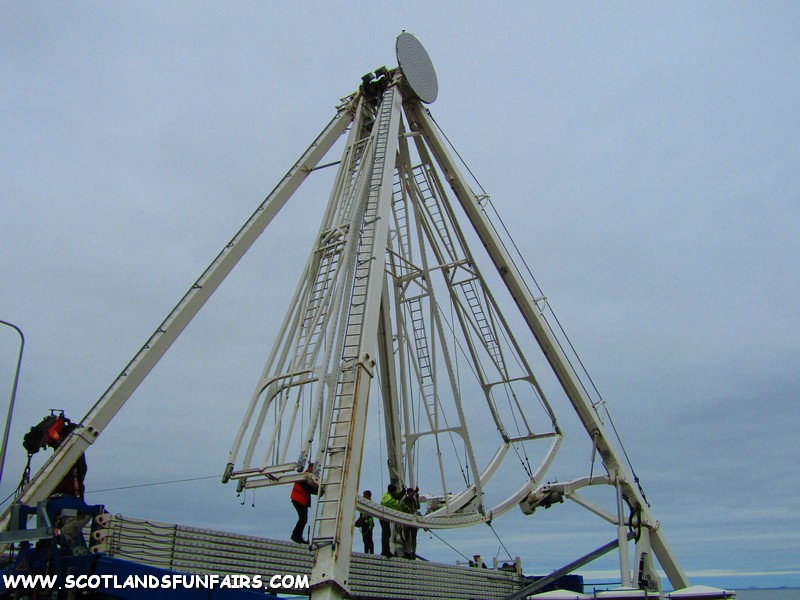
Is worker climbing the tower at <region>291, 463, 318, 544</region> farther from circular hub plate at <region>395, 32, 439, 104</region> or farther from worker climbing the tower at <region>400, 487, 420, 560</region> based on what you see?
circular hub plate at <region>395, 32, 439, 104</region>

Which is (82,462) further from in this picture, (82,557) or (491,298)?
(491,298)

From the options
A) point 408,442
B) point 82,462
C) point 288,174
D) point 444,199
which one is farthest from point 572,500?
point 82,462

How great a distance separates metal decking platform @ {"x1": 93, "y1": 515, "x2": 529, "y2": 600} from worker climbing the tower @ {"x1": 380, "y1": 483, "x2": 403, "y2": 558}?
4.81 ft

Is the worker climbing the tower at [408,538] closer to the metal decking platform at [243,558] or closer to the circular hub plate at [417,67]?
the metal decking platform at [243,558]

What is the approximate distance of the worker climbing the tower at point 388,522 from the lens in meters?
20.0

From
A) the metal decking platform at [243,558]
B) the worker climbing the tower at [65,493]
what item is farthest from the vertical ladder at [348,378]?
the worker climbing the tower at [65,493]

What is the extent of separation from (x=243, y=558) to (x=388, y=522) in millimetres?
6628

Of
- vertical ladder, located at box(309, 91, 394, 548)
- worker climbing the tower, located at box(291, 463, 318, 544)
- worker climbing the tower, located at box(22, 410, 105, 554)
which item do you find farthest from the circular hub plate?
worker climbing the tower, located at box(22, 410, 105, 554)

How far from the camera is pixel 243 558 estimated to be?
14312 mm

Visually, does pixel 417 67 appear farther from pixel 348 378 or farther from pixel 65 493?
pixel 65 493

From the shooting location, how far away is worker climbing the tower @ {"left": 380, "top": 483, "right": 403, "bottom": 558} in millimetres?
19975

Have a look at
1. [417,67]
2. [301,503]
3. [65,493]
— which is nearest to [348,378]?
[301,503]

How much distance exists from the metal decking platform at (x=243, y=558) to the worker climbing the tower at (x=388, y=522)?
57.7 inches

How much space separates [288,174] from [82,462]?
10122 millimetres
